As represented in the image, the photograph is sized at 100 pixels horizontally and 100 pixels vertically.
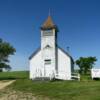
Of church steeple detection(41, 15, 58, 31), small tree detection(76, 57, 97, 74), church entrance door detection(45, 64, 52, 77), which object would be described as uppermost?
church steeple detection(41, 15, 58, 31)

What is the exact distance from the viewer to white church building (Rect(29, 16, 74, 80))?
3612cm

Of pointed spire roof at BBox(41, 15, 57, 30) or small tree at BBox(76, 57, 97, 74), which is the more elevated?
pointed spire roof at BBox(41, 15, 57, 30)

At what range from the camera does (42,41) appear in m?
37.1

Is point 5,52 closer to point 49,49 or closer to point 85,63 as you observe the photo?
point 49,49

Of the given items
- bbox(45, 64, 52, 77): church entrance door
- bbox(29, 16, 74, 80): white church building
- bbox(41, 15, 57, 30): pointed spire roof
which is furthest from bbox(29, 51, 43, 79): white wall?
bbox(41, 15, 57, 30): pointed spire roof

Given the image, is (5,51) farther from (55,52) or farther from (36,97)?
(36,97)

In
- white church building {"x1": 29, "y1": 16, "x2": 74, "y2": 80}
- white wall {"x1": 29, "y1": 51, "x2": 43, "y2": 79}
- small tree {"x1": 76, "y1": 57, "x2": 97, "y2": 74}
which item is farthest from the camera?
small tree {"x1": 76, "y1": 57, "x2": 97, "y2": 74}

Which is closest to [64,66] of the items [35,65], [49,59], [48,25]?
[49,59]

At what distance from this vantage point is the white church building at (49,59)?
36125 millimetres

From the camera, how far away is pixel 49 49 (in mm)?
36719

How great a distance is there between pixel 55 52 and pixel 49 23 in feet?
14.9

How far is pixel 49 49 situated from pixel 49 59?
1.42 m

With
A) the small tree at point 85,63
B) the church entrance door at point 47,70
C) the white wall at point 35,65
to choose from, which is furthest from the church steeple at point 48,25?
the small tree at point 85,63

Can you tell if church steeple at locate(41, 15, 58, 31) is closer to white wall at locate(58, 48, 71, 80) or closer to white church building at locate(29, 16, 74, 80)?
white church building at locate(29, 16, 74, 80)
